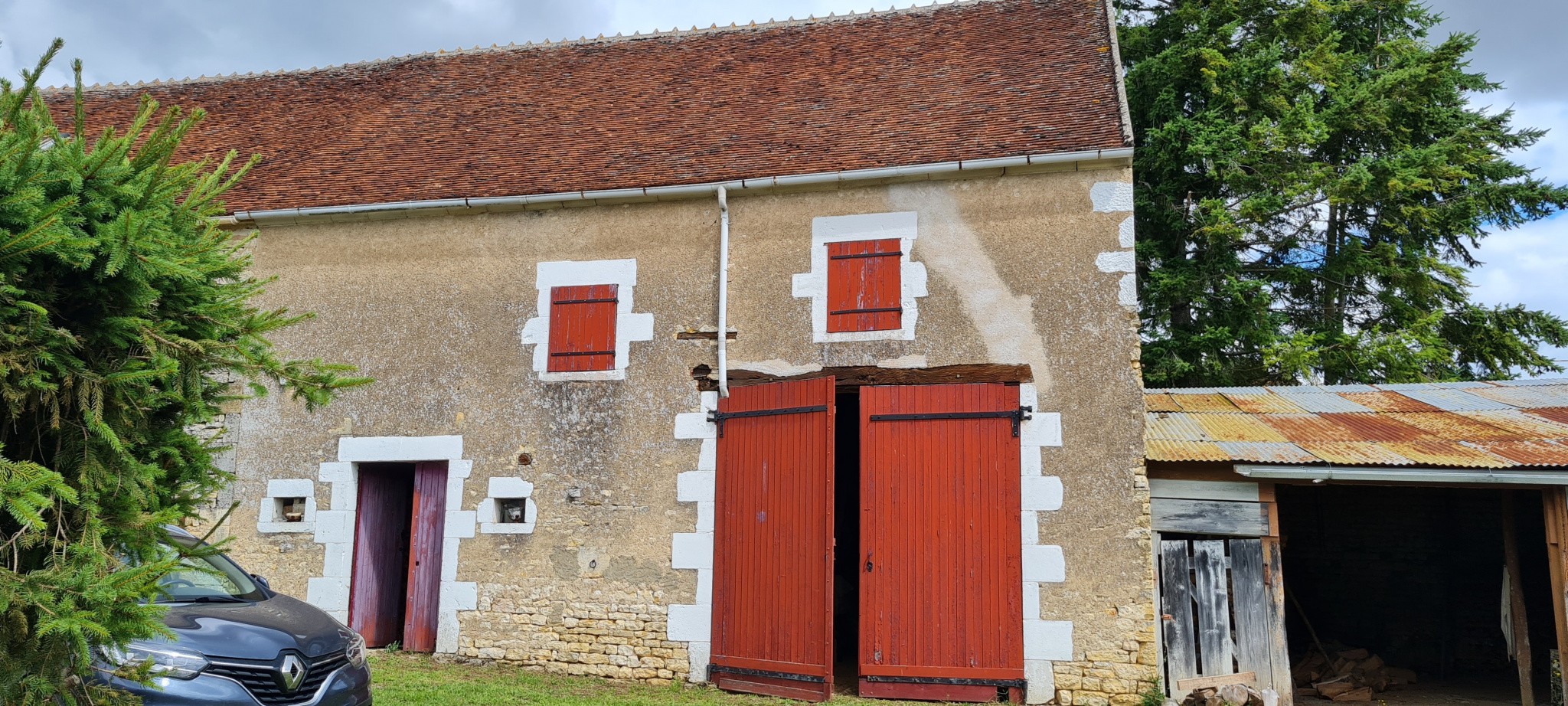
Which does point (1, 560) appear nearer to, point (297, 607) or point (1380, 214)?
point (297, 607)

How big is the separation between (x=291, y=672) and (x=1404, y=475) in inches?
289

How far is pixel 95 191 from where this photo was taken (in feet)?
11.9

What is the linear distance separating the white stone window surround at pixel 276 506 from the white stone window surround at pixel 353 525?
12 centimetres

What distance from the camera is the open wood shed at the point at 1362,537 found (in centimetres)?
772

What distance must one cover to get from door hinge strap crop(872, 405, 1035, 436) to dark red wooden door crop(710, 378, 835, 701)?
0.49m

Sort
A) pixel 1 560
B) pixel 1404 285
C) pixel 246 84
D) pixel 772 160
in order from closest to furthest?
pixel 1 560
pixel 772 160
pixel 246 84
pixel 1404 285

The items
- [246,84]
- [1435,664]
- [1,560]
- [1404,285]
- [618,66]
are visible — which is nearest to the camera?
[1,560]

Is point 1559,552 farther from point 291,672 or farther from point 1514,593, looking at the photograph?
point 291,672

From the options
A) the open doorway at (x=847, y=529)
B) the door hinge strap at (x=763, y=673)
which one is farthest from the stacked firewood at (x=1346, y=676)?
the door hinge strap at (x=763, y=673)

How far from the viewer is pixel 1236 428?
28.8ft

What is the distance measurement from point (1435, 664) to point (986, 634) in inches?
236

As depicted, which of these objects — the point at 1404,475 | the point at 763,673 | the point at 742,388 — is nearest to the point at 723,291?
the point at 742,388

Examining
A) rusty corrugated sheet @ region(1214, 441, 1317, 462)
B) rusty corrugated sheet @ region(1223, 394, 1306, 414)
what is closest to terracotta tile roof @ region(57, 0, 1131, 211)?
rusty corrugated sheet @ region(1214, 441, 1317, 462)

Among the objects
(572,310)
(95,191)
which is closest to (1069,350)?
(572,310)
